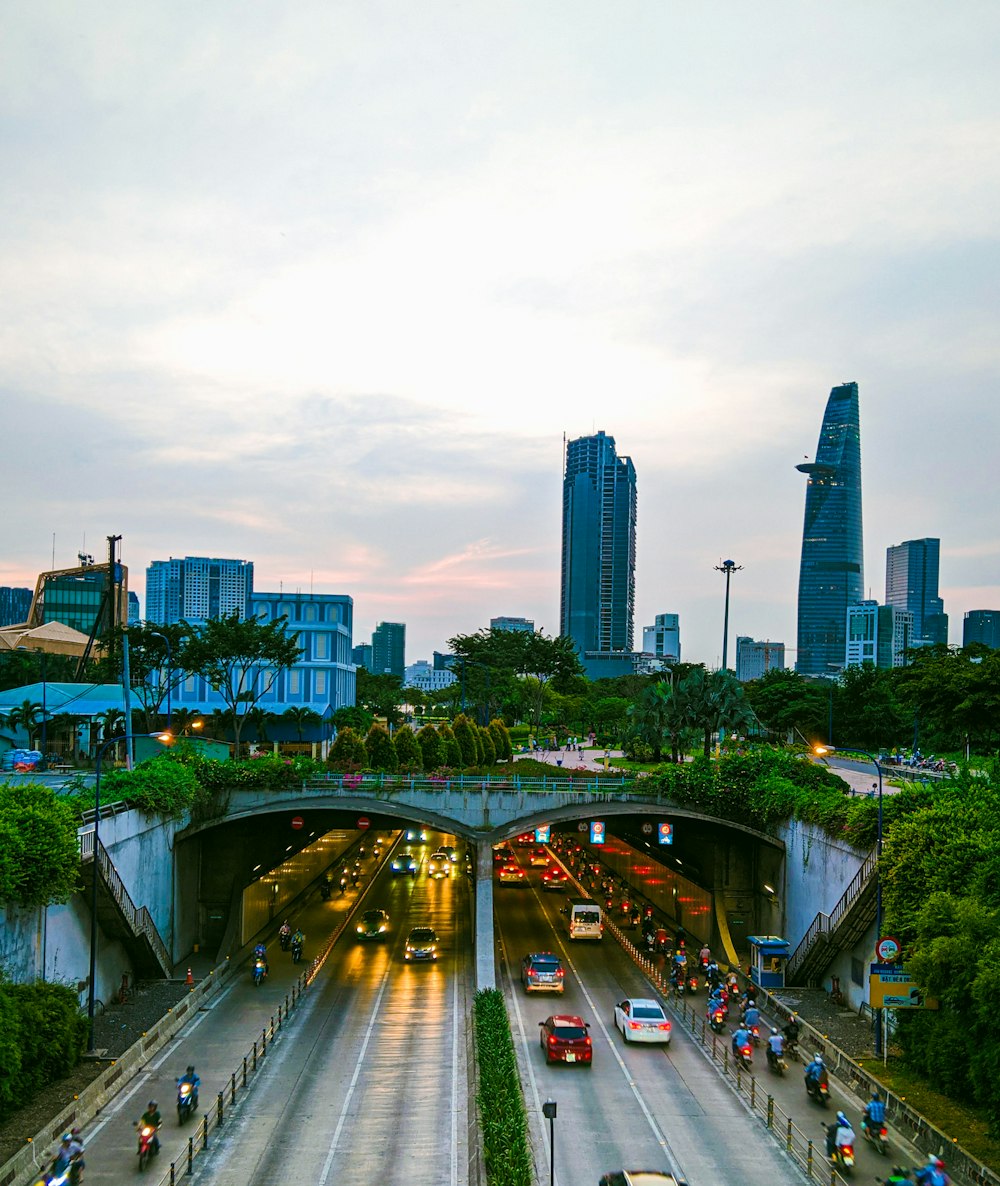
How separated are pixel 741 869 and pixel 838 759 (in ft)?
80.0

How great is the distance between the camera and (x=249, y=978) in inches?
1684

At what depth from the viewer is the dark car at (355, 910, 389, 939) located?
51.3 m

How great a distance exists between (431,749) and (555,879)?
512 inches

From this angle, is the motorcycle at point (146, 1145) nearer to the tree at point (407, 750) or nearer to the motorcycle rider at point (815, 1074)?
the motorcycle rider at point (815, 1074)

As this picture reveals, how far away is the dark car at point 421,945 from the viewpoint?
46.4m

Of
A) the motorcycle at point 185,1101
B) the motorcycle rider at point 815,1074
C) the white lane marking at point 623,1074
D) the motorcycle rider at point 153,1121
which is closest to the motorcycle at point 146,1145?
the motorcycle rider at point 153,1121

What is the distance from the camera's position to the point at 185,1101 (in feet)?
86.6

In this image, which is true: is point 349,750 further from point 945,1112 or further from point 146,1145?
point 945,1112

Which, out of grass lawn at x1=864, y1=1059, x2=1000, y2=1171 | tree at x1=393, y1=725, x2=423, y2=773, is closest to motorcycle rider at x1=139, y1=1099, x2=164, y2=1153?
grass lawn at x1=864, y1=1059, x2=1000, y2=1171

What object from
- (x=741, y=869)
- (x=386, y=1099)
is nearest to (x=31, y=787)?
(x=386, y=1099)

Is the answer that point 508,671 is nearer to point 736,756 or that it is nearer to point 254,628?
point 254,628

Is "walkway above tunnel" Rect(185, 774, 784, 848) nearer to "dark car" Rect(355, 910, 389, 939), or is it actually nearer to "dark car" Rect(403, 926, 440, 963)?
"dark car" Rect(403, 926, 440, 963)

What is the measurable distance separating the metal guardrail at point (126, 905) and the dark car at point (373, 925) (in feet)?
37.2

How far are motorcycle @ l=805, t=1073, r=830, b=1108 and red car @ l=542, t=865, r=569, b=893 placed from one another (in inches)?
1499
